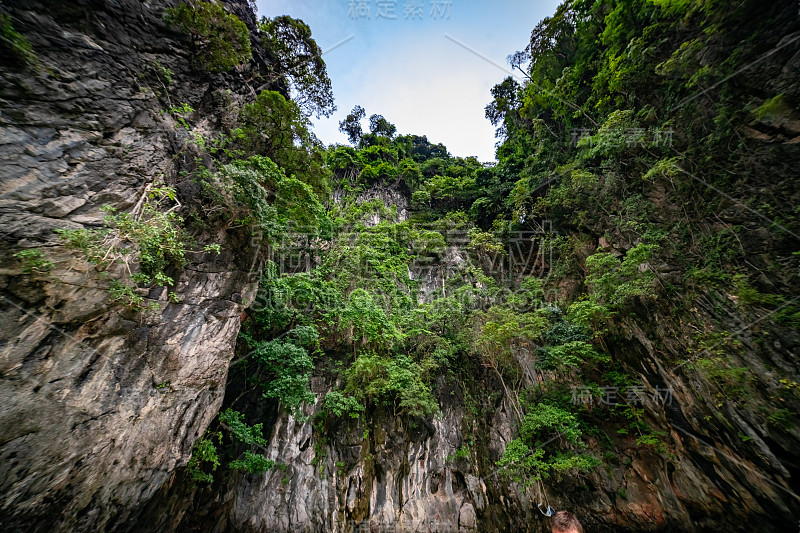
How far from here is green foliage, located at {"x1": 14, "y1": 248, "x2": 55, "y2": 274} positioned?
9.00 ft

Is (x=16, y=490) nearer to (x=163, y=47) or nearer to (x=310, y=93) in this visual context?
(x=163, y=47)

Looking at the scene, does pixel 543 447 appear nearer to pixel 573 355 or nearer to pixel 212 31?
pixel 573 355

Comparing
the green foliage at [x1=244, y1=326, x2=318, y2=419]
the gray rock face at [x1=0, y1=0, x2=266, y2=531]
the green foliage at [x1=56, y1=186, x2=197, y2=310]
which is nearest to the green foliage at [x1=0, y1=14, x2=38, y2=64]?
the gray rock face at [x1=0, y1=0, x2=266, y2=531]

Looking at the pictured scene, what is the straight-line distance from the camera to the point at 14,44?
3.12 meters

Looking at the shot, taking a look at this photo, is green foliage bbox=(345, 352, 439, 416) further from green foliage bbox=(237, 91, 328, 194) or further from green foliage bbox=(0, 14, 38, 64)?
green foliage bbox=(0, 14, 38, 64)

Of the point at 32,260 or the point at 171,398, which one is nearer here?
the point at 32,260

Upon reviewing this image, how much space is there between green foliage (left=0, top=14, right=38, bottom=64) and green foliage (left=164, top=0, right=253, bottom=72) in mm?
2950

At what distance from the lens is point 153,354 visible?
13.6 feet

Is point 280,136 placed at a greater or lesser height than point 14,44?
greater

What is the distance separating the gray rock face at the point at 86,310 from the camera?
2799 millimetres

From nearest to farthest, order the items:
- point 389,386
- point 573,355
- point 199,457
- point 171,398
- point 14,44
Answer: point 14,44, point 171,398, point 199,457, point 573,355, point 389,386

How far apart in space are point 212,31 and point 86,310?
6199mm

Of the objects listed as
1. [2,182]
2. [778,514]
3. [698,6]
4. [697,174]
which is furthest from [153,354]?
[698,6]

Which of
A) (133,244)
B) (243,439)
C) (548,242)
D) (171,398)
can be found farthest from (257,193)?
(548,242)
